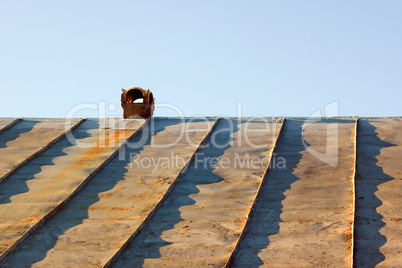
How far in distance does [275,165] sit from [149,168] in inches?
151

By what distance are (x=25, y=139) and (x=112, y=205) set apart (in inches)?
281

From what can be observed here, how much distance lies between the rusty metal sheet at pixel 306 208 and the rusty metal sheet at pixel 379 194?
0.97 feet

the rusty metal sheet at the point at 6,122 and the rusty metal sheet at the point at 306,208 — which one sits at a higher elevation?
the rusty metal sheet at the point at 6,122

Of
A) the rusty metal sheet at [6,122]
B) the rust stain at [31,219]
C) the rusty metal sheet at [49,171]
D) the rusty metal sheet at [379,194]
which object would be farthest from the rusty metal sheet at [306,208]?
the rusty metal sheet at [6,122]

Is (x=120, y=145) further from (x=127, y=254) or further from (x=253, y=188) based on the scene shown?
(x=127, y=254)

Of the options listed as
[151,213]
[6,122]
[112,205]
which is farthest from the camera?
[6,122]

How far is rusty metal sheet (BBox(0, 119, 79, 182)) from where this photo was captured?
66.7 feet

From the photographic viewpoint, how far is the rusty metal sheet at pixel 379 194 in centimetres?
1385

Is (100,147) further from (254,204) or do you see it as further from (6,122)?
(254,204)

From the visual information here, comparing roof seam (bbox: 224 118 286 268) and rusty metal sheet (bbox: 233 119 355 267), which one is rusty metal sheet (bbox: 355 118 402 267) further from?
roof seam (bbox: 224 118 286 268)

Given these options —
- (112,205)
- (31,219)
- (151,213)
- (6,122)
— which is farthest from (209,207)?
(6,122)

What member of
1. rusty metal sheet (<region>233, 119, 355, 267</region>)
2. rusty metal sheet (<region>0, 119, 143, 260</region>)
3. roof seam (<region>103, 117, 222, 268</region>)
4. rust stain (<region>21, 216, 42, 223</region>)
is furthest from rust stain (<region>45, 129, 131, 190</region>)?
rusty metal sheet (<region>233, 119, 355, 267</region>)

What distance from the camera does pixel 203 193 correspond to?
57.7 ft

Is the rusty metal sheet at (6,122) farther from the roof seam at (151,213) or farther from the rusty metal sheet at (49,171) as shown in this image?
the roof seam at (151,213)
